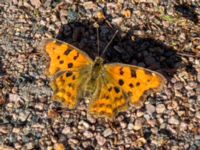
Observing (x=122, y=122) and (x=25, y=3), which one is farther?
(x=25, y=3)

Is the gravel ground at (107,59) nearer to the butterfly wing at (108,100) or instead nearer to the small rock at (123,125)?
the small rock at (123,125)

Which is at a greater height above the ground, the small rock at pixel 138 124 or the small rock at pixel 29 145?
the small rock at pixel 138 124

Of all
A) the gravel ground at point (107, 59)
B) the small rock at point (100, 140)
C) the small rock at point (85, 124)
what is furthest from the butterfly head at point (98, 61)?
the small rock at point (100, 140)

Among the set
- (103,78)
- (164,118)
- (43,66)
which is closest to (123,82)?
(103,78)

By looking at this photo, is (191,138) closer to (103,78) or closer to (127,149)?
(127,149)

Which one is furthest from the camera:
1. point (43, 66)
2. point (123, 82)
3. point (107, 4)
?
point (107, 4)

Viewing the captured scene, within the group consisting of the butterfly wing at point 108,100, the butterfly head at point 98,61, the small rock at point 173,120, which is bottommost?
the small rock at point 173,120
